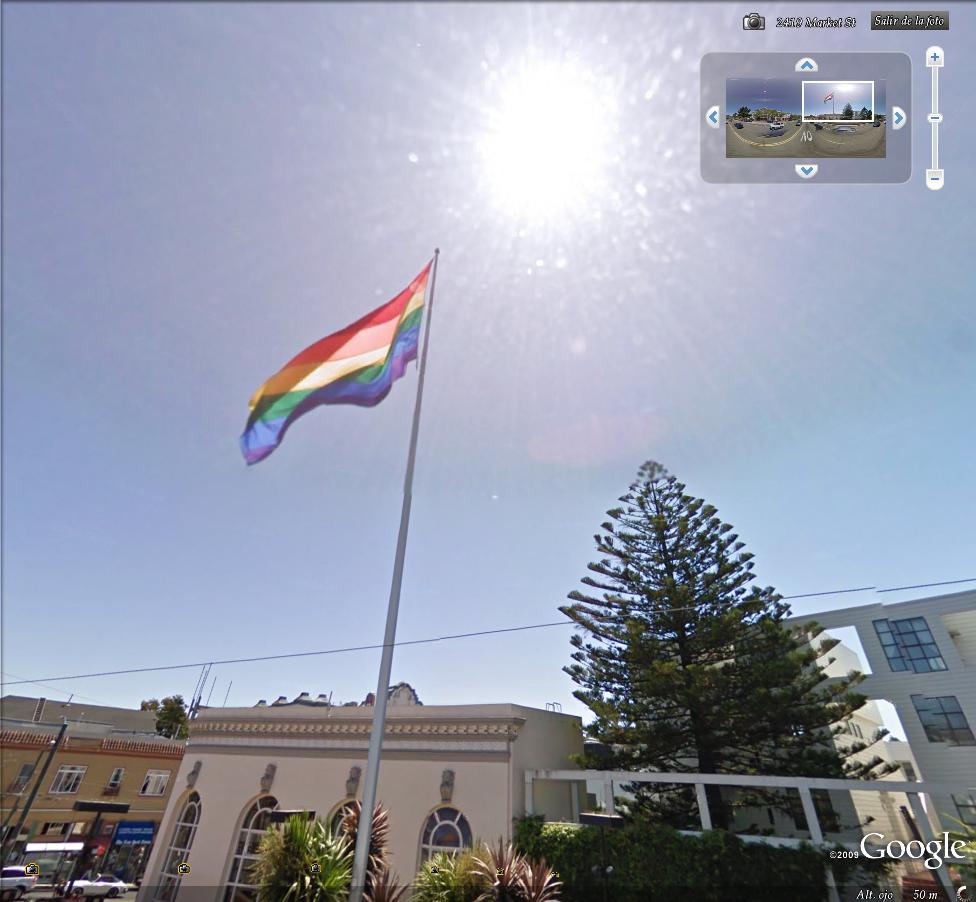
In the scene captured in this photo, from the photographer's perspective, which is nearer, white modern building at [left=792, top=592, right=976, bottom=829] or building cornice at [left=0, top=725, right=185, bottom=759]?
white modern building at [left=792, top=592, right=976, bottom=829]

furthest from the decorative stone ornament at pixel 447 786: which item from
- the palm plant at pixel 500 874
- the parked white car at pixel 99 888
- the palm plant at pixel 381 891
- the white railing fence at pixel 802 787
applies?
the parked white car at pixel 99 888

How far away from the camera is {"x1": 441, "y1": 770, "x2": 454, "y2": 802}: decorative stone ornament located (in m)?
10.9

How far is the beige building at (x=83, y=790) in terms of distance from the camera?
22.4m

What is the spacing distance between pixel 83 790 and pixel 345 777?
2215 cm

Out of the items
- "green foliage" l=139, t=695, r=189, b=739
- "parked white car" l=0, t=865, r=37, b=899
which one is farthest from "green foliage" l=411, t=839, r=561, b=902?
"green foliage" l=139, t=695, r=189, b=739

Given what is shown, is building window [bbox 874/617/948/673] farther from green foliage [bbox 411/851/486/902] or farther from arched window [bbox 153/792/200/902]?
arched window [bbox 153/792/200/902]

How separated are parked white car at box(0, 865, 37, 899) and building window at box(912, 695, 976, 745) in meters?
29.8

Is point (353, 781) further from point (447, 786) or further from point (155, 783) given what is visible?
point (155, 783)

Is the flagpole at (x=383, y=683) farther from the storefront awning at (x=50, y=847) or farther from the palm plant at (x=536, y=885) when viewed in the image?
the storefront awning at (x=50, y=847)

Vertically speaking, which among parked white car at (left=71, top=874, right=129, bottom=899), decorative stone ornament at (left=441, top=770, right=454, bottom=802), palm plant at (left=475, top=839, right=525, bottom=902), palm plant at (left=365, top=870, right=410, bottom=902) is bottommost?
parked white car at (left=71, top=874, right=129, bottom=899)

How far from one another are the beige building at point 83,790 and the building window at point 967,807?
100 ft

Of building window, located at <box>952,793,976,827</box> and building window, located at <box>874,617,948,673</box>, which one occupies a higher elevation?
building window, located at <box>874,617,948,673</box>

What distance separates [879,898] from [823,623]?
8.88m

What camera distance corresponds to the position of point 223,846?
12.4 m
